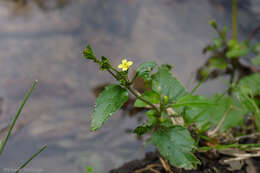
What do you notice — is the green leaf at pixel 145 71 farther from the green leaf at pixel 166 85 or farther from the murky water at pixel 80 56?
the murky water at pixel 80 56

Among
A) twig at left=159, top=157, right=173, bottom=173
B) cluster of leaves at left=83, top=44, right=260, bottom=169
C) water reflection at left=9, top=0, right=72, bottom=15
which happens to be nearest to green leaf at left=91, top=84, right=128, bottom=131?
cluster of leaves at left=83, top=44, right=260, bottom=169

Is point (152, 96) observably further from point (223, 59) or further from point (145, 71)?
point (223, 59)

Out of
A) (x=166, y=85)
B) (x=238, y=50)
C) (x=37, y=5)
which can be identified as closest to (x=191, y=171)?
(x=166, y=85)

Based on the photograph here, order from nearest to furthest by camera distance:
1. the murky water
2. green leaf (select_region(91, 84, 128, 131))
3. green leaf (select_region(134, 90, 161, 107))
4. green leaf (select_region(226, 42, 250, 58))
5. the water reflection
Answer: green leaf (select_region(91, 84, 128, 131))
green leaf (select_region(134, 90, 161, 107))
the murky water
green leaf (select_region(226, 42, 250, 58))
the water reflection

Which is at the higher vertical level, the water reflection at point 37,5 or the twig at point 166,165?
the water reflection at point 37,5

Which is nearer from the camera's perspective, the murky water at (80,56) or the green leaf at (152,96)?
the green leaf at (152,96)

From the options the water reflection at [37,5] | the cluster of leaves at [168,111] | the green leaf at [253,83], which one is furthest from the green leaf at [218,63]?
the water reflection at [37,5]

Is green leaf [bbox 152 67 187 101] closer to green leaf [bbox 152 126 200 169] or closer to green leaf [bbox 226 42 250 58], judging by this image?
green leaf [bbox 152 126 200 169]

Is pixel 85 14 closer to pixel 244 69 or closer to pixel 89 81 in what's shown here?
pixel 89 81
